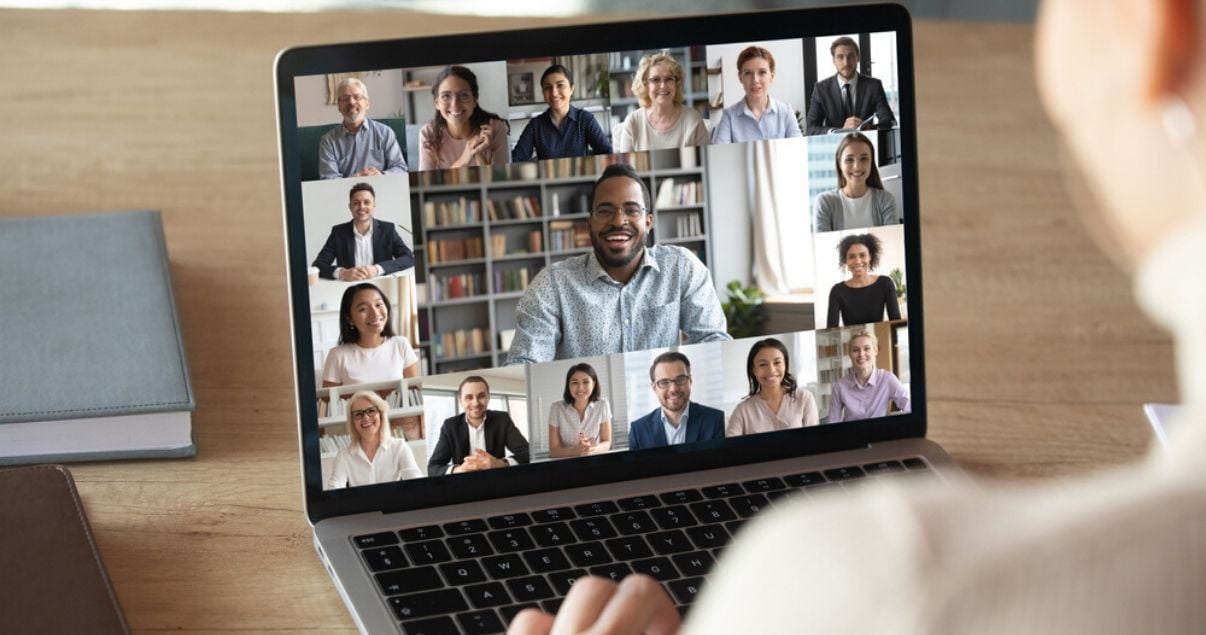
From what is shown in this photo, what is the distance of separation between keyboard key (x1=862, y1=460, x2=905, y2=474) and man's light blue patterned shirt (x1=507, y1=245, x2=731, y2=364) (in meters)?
0.14

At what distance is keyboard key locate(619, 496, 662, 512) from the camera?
0.87m

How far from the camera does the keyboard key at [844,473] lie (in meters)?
0.92

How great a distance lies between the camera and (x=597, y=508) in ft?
2.85

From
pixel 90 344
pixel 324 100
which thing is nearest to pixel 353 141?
pixel 324 100

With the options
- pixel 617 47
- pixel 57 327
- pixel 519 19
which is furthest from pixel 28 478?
pixel 519 19

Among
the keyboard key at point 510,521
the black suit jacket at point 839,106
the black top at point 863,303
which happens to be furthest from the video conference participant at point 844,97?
the keyboard key at point 510,521

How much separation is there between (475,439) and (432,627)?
0.53 ft

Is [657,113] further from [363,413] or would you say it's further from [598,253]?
[363,413]

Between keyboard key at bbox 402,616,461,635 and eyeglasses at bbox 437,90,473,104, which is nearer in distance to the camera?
keyboard key at bbox 402,616,461,635

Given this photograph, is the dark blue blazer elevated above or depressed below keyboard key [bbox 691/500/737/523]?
above

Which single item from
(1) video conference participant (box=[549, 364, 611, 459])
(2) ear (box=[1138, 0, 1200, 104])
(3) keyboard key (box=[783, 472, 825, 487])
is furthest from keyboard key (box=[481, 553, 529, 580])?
(2) ear (box=[1138, 0, 1200, 104])

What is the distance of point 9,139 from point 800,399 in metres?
0.86

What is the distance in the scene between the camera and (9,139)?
1341 millimetres

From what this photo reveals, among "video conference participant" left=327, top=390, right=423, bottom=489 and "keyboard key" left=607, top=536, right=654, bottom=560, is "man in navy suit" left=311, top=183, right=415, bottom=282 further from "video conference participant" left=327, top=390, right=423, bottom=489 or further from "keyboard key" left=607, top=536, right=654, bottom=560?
"keyboard key" left=607, top=536, right=654, bottom=560
